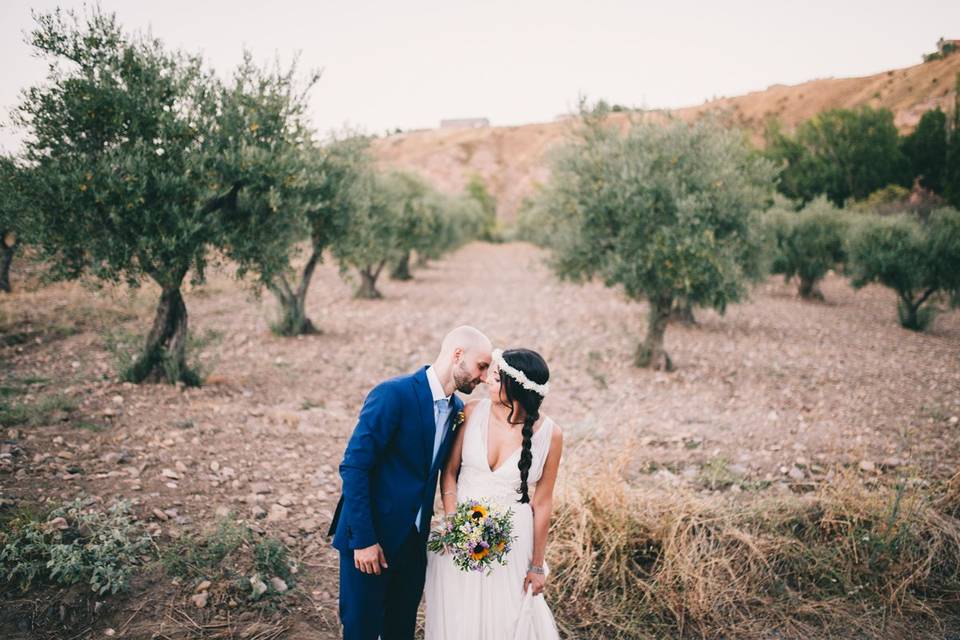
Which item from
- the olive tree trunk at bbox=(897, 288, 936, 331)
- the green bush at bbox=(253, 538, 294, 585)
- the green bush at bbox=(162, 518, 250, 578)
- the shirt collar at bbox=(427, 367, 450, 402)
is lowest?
the olive tree trunk at bbox=(897, 288, 936, 331)

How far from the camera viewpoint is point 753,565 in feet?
17.0

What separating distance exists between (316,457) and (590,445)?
13.4 ft

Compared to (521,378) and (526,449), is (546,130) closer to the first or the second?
(521,378)

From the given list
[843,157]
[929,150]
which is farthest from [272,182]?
[929,150]

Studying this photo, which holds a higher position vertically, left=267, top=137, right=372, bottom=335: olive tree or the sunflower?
left=267, top=137, right=372, bottom=335: olive tree

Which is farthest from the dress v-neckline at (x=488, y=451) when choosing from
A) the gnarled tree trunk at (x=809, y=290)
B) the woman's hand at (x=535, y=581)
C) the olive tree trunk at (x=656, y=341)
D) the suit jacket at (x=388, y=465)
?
the gnarled tree trunk at (x=809, y=290)

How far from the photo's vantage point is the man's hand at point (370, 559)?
10.3 ft

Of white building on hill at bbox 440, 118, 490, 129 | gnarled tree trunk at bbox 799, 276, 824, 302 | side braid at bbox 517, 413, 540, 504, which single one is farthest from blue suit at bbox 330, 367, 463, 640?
white building on hill at bbox 440, 118, 490, 129

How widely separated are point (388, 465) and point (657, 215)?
34.9ft

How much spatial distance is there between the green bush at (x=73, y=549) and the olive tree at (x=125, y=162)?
16.6ft

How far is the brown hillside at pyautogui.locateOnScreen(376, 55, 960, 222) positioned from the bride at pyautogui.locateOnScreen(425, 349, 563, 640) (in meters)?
12.6

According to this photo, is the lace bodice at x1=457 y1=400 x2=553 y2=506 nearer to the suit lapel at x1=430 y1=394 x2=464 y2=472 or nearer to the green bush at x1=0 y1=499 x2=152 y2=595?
the suit lapel at x1=430 y1=394 x2=464 y2=472

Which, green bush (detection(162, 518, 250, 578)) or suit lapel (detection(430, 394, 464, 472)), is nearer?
suit lapel (detection(430, 394, 464, 472))

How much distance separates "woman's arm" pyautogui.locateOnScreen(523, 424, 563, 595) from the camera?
3520 millimetres
